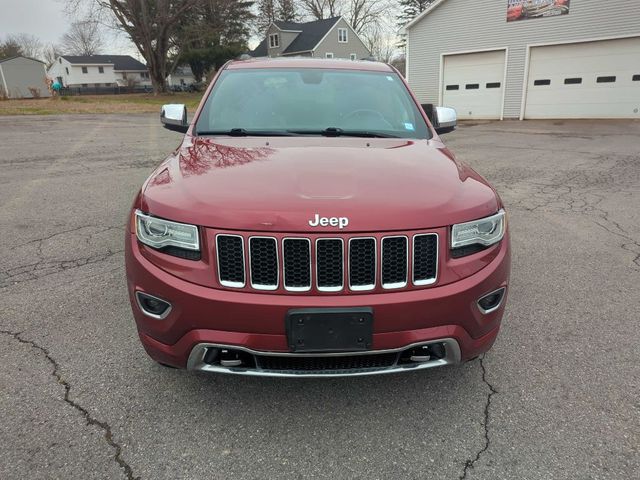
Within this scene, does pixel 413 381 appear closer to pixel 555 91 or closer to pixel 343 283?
pixel 343 283

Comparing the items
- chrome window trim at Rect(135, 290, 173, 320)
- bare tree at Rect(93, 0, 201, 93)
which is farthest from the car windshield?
bare tree at Rect(93, 0, 201, 93)

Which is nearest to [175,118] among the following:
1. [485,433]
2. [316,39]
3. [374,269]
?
[374,269]

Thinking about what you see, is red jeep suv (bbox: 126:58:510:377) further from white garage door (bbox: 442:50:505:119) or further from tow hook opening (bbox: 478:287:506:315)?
white garage door (bbox: 442:50:505:119)

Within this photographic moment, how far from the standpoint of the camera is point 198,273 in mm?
2043

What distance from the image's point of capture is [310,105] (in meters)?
3.48

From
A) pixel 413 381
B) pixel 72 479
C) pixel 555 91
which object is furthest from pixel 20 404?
pixel 555 91

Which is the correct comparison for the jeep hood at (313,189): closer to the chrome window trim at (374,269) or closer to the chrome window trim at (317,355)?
the chrome window trim at (374,269)

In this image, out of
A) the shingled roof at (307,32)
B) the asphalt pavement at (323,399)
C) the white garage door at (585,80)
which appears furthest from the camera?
the shingled roof at (307,32)

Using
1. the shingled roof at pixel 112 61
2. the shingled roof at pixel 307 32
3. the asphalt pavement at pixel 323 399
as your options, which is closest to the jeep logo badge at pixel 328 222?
the asphalt pavement at pixel 323 399

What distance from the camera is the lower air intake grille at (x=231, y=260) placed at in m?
2.02

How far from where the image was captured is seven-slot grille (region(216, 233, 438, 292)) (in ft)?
6.56

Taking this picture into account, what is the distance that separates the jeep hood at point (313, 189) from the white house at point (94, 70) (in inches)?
3034

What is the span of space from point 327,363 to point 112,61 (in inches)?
3450

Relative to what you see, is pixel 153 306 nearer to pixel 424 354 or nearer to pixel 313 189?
pixel 313 189
